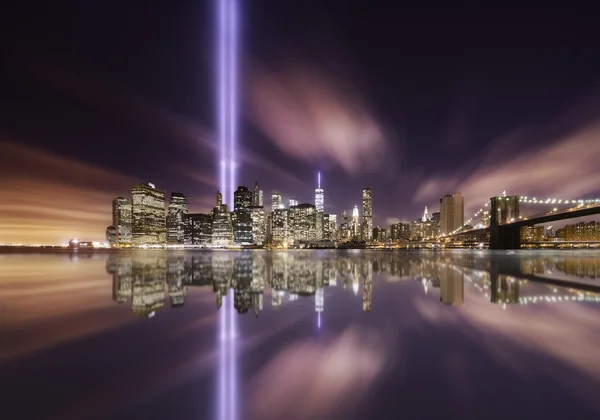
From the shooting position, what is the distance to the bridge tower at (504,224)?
89.1 meters

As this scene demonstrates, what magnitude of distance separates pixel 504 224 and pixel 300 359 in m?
96.1

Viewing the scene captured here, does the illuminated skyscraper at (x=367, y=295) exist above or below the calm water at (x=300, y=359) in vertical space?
below

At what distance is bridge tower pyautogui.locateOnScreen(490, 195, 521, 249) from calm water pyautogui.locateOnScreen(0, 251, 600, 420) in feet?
289

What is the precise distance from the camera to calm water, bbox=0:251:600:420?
16.0 feet

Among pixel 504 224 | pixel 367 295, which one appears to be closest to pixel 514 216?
pixel 504 224

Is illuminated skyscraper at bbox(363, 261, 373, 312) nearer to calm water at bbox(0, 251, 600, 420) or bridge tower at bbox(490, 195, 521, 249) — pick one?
calm water at bbox(0, 251, 600, 420)

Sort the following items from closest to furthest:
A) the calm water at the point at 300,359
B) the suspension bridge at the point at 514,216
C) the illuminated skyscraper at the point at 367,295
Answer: the calm water at the point at 300,359, the illuminated skyscraper at the point at 367,295, the suspension bridge at the point at 514,216

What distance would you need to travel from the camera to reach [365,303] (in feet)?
41.0

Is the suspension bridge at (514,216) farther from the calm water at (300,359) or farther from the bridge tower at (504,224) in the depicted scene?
the calm water at (300,359)

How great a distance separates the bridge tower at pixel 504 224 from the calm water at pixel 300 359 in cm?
8812

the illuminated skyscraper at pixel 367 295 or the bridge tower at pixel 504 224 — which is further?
the bridge tower at pixel 504 224

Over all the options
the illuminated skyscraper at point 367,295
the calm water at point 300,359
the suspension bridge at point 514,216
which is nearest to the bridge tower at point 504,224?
the suspension bridge at point 514,216

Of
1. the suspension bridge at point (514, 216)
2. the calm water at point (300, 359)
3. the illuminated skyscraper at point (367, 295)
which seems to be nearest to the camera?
the calm water at point (300, 359)

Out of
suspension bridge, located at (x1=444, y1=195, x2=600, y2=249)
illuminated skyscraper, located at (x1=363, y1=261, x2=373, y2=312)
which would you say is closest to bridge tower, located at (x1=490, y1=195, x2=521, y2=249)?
suspension bridge, located at (x1=444, y1=195, x2=600, y2=249)
